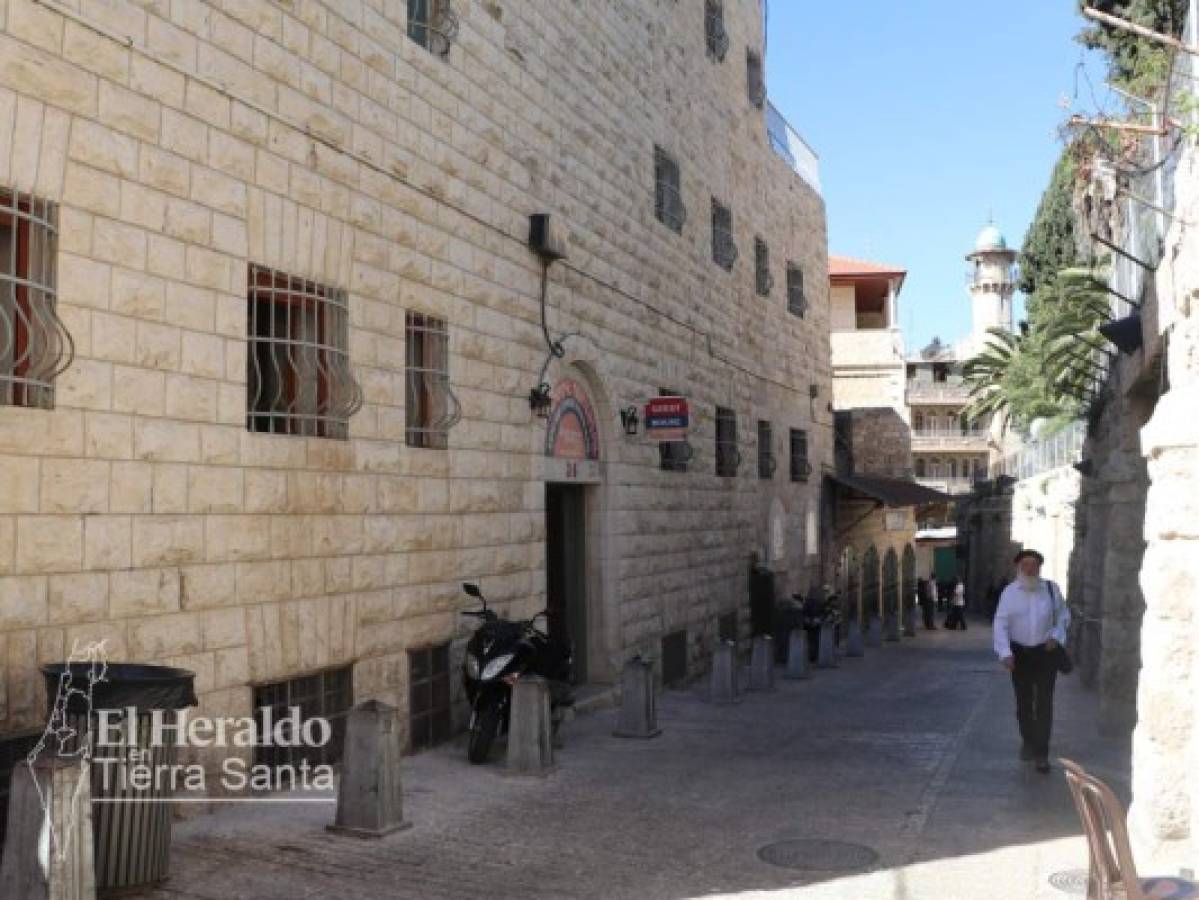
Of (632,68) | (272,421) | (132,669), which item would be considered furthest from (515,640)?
(632,68)

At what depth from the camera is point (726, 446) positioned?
1775 cm

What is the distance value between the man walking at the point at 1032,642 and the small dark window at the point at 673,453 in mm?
6400

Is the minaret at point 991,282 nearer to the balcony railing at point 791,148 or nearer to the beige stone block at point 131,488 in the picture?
the balcony railing at point 791,148

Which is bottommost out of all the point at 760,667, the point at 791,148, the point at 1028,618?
the point at 760,667

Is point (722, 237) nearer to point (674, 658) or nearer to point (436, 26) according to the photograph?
point (674, 658)

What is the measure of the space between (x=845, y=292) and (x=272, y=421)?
106 ft

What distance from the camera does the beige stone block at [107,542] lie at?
5.88m

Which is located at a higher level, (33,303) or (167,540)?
(33,303)

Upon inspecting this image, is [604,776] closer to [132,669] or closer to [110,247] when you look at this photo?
[132,669]

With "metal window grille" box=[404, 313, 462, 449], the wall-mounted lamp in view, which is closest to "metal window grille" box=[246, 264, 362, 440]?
"metal window grille" box=[404, 313, 462, 449]

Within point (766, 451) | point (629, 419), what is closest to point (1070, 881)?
point (629, 419)

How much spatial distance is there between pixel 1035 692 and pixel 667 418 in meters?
5.87

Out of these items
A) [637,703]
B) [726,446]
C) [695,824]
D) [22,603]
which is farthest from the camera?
[726,446]

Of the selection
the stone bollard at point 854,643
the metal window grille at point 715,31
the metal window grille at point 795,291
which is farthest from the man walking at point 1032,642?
the metal window grille at point 795,291
